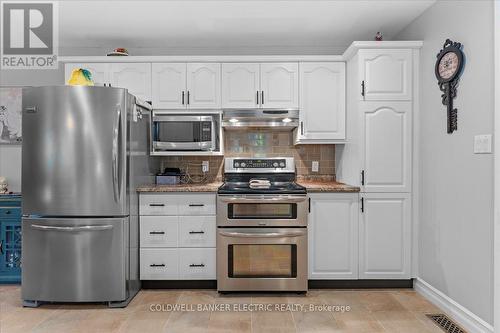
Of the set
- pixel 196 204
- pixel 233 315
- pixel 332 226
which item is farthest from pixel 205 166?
pixel 233 315

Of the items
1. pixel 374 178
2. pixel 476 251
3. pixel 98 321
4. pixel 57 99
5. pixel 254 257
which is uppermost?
pixel 57 99

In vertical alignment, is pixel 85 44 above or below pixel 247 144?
above

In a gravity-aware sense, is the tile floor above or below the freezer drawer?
below

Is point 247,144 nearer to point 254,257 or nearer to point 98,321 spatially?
point 254,257

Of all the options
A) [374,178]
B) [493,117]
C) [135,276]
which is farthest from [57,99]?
[493,117]

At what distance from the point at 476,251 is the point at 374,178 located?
3.30ft

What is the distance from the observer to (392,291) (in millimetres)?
3250

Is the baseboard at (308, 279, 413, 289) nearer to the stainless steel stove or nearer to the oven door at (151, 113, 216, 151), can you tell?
the stainless steel stove

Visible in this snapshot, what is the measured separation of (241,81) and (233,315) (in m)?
2.16

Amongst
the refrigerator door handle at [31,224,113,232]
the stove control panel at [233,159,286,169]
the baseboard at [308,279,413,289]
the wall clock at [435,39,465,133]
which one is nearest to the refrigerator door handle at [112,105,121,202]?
the refrigerator door handle at [31,224,113,232]

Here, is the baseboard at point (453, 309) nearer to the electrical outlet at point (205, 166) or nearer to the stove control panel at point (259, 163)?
the stove control panel at point (259, 163)

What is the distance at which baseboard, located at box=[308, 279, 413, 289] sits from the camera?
330cm

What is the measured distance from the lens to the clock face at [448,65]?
2.62m

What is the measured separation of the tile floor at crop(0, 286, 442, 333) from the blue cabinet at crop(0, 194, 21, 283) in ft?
0.87
